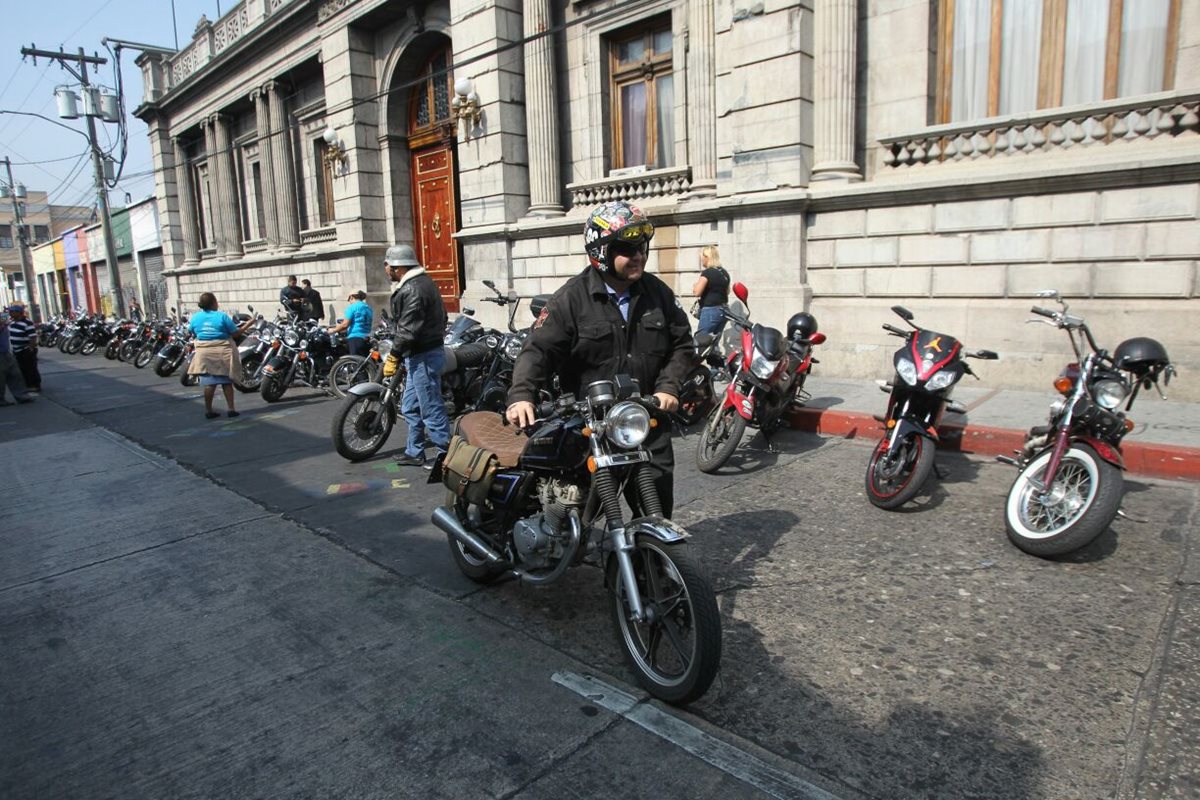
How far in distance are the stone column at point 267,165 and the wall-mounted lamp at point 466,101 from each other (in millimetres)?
10126

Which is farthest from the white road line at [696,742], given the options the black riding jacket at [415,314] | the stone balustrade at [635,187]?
the stone balustrade at [635,187]

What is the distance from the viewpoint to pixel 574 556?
3.37 meters

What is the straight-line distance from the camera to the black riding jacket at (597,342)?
344 centimetres

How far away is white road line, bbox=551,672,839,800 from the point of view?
7.72 feet

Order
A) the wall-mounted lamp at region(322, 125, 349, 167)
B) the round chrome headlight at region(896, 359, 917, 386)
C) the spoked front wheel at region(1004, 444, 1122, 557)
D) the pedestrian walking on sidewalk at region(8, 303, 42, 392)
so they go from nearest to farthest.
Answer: the spoked front wheel at region(1004, 444, 1122, 557)
the round chrome headlight at region(896, 359, 917, 386)
the pedestrian walking on sidewalk at region(8, 303, 42, 392)
the wall-mounted lamp at region(322, 125, 349, 167)

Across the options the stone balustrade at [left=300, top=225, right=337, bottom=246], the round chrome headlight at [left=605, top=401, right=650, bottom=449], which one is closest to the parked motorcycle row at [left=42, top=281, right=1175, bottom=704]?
the round chrome headlight at [left=605, top=401, right=650, bottom=449]

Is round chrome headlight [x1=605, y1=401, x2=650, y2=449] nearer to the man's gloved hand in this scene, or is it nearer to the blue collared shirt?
the man's gloved hand

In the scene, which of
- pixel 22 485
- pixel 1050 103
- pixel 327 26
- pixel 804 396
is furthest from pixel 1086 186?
pixel 327 26

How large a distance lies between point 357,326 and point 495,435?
8.58m

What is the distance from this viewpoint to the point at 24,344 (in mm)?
12758

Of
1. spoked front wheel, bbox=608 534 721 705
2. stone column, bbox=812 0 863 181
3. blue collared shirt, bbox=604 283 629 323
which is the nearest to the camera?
spoked front wheel, bbox=608 534 721 705

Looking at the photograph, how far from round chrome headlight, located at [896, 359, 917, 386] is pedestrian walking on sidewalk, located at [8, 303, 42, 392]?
13503 mm

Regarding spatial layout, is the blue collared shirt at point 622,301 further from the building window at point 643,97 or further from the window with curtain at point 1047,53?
the building window at point 643,97

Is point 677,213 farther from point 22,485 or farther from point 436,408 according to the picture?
point 22,485
